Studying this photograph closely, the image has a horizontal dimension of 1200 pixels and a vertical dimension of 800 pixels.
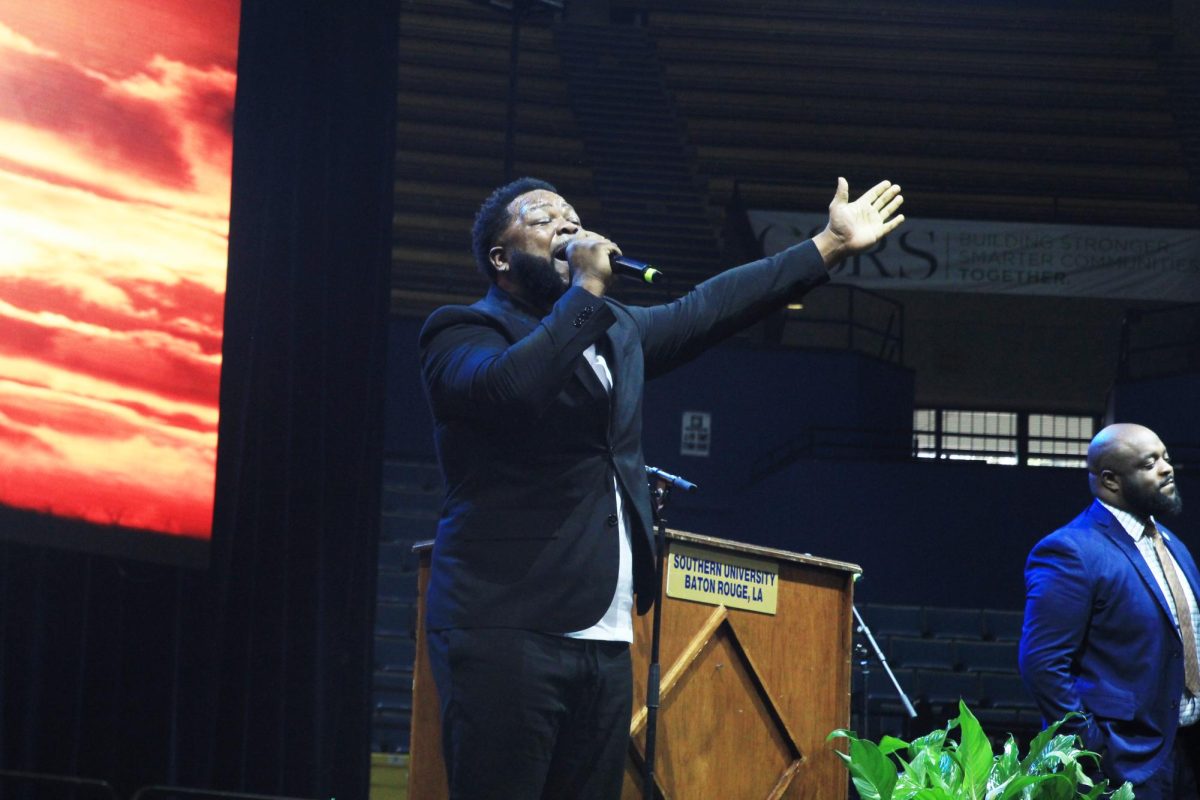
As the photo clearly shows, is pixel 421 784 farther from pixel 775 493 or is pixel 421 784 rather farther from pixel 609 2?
pixel 609 2

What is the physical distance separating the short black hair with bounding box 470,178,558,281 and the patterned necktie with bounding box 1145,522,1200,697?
1718mm

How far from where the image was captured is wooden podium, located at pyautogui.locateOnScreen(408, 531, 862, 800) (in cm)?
263

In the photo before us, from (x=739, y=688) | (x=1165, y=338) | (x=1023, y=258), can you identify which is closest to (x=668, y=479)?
(x=739, y=688)

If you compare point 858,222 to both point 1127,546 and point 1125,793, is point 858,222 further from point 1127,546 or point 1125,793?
point 1127,546

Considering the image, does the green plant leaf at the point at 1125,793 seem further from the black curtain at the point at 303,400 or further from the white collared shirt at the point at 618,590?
the black curtain at the point at 303,400

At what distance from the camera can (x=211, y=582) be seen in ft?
14.9

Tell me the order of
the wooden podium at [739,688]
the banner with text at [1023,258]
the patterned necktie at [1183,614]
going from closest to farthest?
the wooden podium at [739,688] < the patterned necktie at [1183,614] < the banner with text at [1023,258]

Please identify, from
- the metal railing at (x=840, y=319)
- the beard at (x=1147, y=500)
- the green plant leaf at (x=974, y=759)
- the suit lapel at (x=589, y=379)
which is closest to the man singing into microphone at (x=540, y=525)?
the suit lapel at (x=589, y=379)

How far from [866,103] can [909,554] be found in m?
4.73

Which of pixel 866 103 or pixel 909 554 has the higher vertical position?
pixel 866 103

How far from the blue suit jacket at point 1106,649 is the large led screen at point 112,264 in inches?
98.3

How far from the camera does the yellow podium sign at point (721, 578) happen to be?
270cm

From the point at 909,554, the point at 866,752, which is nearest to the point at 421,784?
the point at 866,752

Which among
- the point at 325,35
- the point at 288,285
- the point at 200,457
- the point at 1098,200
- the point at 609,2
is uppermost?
the point at 609,2
